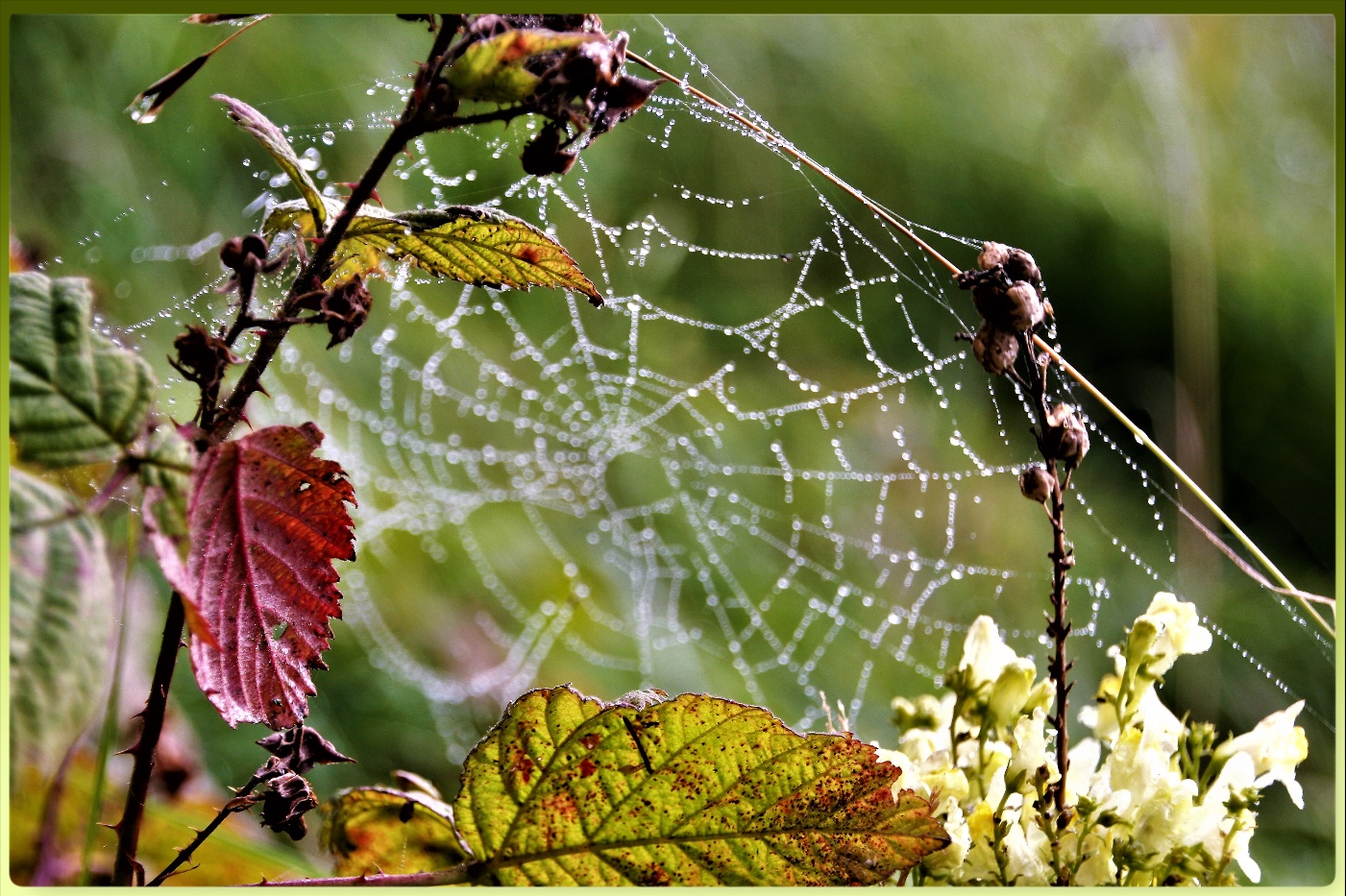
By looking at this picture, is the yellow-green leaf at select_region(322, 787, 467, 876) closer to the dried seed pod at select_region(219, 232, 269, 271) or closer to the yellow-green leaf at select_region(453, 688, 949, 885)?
the yellow-green leaf at select_region(453, 688, 949, 885)

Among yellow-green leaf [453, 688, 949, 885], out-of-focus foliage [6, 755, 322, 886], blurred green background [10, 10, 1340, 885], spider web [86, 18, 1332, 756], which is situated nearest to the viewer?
yellow-green leaf [453, 688, 949, 885]

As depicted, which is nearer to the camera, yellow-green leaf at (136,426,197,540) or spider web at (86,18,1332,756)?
yellow-green leaf at (136,426,197,540)

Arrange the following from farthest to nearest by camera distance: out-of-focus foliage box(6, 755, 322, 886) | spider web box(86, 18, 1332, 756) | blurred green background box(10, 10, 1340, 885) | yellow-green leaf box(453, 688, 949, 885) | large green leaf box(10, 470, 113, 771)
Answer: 1. spider web box(86, 18, 1332, 756)
2. blurred green background box(10, 10, 1340, 885)
3. out-of-focus foliage box(6, 755, 322, 886)
4. yellow-green leaf box(453, 688, 949, 885)
5. large green leaf box(10, 470, 113, 771)

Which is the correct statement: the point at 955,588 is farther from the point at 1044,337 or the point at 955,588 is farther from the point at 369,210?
the point at 369,210

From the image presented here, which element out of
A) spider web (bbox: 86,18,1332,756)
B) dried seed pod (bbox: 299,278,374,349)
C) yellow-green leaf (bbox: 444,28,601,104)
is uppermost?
spider web (bbox: 86,18,1332,756)

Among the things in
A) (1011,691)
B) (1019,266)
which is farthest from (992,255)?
(1011,691)

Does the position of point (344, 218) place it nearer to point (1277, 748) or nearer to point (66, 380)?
point (66, 380)

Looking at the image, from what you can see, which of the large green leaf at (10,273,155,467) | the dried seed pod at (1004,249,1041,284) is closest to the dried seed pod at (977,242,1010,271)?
the dried seed pod at (1004,249,1041,284)

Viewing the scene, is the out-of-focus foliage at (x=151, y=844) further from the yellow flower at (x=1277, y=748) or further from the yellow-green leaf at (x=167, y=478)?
the yellow flower at (x=1277, y=748)
